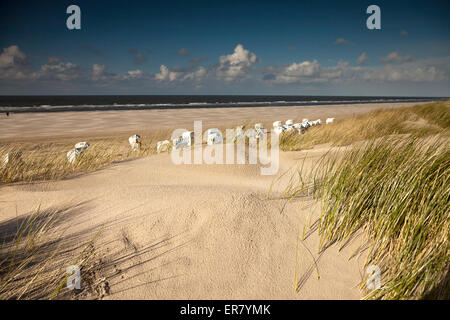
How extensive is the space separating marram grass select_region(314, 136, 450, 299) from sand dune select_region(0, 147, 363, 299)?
18 cm

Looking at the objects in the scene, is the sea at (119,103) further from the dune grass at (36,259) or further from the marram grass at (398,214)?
the marram grass at (398,214)

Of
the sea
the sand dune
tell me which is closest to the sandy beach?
the sea

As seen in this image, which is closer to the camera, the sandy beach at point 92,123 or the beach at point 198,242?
the beach at point 198,242

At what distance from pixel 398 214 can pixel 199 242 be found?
1.56 metres

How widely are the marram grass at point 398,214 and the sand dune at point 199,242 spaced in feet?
0.59

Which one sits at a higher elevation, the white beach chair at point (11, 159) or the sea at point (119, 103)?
the sea at point (119, 103)

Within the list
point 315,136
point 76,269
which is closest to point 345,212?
point 76,269

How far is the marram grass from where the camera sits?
4.89 feet

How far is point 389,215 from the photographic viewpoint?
73.0 inches

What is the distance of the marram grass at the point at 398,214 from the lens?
1.49 meters

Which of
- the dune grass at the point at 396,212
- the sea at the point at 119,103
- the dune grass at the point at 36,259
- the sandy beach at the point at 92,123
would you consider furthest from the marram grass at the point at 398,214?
the sea at the point at 119,103

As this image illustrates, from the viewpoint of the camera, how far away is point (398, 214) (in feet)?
6.10

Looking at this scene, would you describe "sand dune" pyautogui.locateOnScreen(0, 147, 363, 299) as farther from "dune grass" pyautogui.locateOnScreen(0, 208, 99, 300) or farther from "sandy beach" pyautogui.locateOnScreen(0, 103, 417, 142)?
"sandy beach" pyautogui.locateOnScreen(0, 103, 417, 142)

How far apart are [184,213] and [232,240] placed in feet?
1.86
